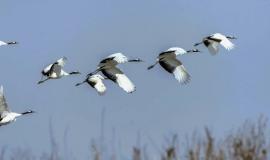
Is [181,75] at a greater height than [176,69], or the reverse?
[176,69]

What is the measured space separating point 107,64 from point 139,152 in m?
10.0

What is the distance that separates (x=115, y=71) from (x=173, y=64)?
1175 millimetres

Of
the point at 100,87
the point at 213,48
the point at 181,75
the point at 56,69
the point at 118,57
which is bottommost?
the point at 100,87

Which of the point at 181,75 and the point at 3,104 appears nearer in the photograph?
the point at 3,104

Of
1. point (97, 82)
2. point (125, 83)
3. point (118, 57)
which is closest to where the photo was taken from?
point (118, 57)

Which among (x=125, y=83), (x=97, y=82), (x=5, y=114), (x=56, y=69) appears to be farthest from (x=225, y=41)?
(x=5, y=114)

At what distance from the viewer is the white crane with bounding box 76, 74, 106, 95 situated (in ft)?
62.1

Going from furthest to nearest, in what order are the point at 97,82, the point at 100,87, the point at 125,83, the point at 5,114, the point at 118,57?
the point at 97,82
the point at 100,87
the point at 125,83
the point at 118,57
the point at 5,114

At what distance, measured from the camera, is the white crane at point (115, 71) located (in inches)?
718

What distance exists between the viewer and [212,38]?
63.3 ft

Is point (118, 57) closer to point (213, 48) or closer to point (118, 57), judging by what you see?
point (118, 57)

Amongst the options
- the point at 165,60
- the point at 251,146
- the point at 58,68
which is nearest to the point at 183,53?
the point at 165,60

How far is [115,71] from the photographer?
18.6m

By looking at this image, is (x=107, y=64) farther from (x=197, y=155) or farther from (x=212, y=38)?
(x=197, y=155)
